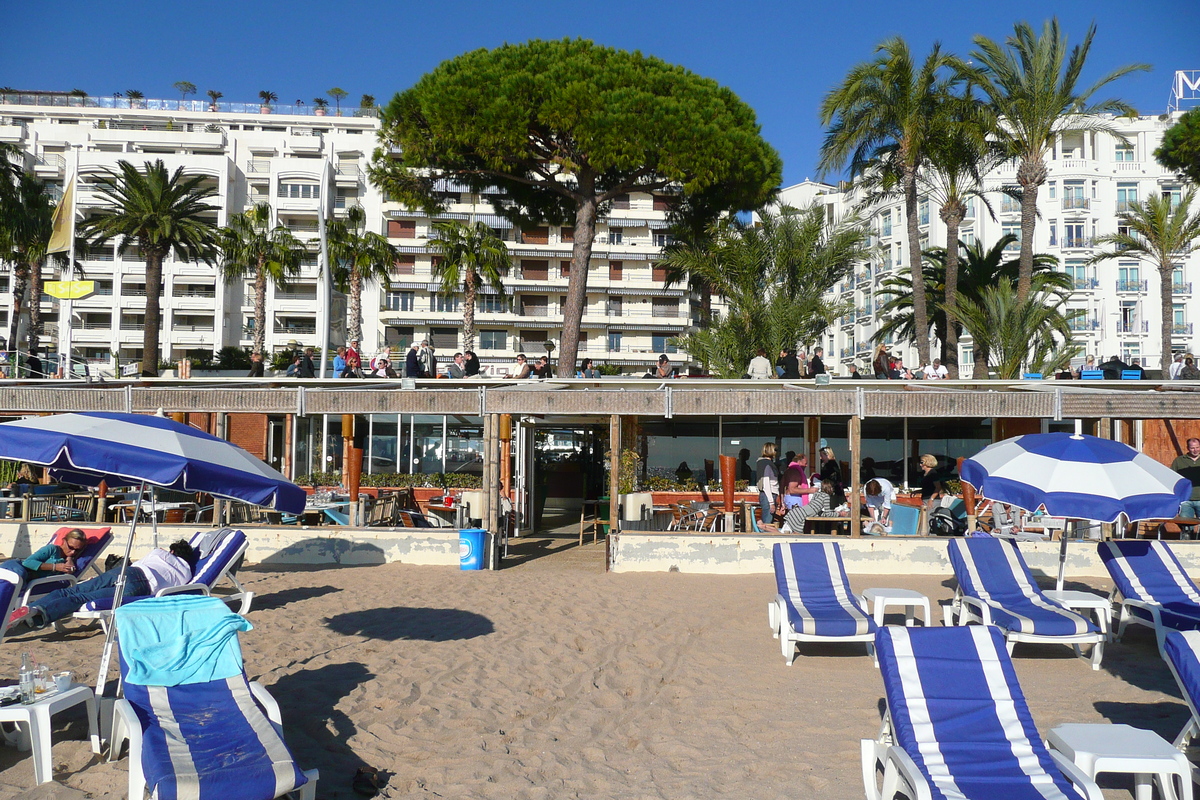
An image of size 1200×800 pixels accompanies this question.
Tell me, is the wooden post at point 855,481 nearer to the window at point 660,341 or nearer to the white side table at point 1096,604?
the white side table at point 1096,604

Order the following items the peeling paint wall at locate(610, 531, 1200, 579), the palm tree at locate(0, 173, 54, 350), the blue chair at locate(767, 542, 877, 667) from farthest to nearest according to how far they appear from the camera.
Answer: the palm tree at locate(0, 173, 54, 350) < the peeling paint wall at locate(610, 531, 1200, 579) < the blue chair at locate(767, 542, 877, 667)

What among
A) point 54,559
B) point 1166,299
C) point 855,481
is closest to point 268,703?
point 54,559

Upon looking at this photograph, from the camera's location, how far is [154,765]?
12.9 ft

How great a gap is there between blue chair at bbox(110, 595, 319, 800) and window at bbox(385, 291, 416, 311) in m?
46.4

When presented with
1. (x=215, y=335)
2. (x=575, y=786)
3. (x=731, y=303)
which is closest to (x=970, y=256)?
(x=731, y=303)

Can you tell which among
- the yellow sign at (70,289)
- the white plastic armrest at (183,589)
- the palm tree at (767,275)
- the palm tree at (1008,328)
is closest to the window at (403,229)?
the palm tree at (767,275)

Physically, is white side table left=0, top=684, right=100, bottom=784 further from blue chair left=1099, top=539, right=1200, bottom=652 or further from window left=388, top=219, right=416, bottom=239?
window left=388, top=219, right=416, bottom=239

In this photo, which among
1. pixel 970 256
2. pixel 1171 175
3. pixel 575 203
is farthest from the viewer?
pixel 1171 175

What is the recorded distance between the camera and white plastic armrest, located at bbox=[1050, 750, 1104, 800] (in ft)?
12.8

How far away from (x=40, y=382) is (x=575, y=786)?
1355 cm

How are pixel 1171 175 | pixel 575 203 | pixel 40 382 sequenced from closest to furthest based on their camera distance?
pixel 40 382 → pixel 575 203 → pixel 1171 175

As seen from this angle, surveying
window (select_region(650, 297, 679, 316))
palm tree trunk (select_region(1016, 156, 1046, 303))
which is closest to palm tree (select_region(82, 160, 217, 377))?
palm tree trunk (select_region(1016, 156, 1046, 303))

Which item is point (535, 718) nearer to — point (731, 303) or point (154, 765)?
point (154, 765)

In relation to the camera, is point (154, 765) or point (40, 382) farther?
point (40, 382)
